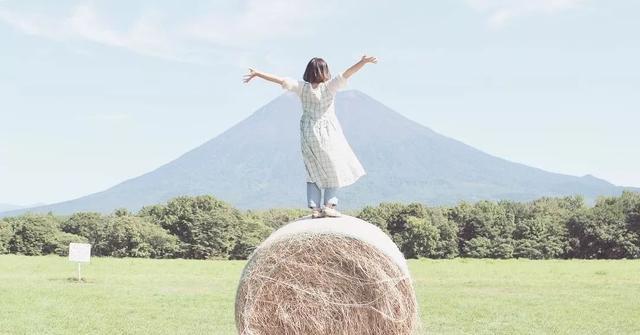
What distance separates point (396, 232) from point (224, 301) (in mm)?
29923

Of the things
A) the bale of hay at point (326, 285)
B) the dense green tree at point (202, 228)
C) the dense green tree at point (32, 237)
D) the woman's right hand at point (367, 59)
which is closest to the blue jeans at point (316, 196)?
the bale of hay at point (326, 285)

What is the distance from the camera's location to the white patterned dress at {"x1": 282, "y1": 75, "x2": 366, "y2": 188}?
992 cm

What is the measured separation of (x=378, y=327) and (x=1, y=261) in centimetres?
3273

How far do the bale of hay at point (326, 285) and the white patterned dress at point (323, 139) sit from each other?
21.4 inches

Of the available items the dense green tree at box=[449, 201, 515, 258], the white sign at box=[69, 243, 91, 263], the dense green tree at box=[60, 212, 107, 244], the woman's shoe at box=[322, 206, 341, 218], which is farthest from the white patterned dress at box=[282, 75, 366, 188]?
the dense green tree at box=[60, 212, 107, 244]

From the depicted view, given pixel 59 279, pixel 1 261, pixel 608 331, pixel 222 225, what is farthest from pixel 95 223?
pixel 608 331

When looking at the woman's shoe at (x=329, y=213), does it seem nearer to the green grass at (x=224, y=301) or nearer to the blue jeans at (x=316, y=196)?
the blue jeans at (x=316, y=196)

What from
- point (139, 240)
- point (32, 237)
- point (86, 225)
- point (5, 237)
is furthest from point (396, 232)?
point (5, 237)

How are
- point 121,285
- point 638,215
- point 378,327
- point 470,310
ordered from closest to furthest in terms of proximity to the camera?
point 378,327
point 470,310
point 121,285
point 638,215

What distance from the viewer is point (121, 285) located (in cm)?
2544

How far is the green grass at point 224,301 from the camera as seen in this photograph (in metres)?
16.0

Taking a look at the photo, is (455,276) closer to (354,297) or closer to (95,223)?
(354,297)

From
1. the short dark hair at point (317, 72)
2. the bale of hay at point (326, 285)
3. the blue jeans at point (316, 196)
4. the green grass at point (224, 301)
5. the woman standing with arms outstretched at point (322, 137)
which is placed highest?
the short dark hair at point (317, 72)

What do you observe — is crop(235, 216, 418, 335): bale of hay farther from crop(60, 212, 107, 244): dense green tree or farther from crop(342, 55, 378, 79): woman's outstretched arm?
crop(60, 212, 107, 244): dense green tree
